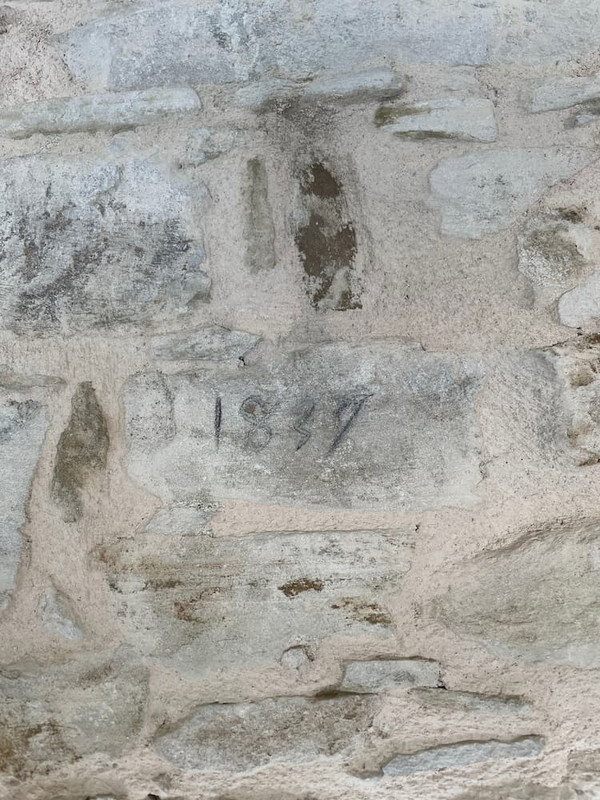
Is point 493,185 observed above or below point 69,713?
above

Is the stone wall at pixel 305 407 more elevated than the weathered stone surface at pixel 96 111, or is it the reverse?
the weathered stone surface at pixel 96 111

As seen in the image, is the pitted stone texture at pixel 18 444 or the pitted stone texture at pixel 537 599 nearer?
the pitted stone texture at pixel 537 599

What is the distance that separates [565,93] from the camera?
114 cm

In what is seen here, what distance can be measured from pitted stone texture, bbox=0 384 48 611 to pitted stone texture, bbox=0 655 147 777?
0.23 metres

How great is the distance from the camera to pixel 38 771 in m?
1.17

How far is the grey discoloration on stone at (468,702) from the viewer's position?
110 centimetres

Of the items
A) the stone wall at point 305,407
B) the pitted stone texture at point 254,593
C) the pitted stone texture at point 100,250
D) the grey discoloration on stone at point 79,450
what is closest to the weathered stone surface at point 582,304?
the stone wall at point 305,407

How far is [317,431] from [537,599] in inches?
15.3

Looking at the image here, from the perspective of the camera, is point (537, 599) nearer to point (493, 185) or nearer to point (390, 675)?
point (390, 675)

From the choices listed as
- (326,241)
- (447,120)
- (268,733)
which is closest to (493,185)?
(447,120)

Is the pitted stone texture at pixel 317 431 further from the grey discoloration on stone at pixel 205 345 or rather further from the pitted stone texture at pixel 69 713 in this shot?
the pitted stone texture at pixel 69 713

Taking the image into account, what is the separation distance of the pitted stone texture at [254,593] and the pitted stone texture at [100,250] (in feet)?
1.17

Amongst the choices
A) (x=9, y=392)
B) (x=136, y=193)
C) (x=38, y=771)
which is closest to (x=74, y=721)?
(x=38, y=771)

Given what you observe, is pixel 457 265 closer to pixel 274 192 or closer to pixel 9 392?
pixel 274 192
